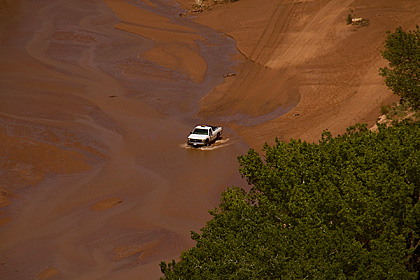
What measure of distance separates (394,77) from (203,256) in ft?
68.9

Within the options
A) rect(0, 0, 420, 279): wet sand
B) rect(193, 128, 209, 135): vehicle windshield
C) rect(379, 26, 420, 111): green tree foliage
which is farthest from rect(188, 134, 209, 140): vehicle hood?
rect(379, 26, 420, 111): green tree foliage

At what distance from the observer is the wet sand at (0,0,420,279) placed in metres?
37.1

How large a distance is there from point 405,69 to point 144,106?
2815 centimetres

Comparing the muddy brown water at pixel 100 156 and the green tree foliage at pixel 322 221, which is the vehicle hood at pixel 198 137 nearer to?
the muddy brown water at pixel 100 156

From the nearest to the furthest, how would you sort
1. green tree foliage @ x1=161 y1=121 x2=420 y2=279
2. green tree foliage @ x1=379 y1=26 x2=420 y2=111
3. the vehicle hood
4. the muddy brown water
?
green tree foliage @ x1=161 y1=121 x2=420 y2=279 < the muddy brown water < green tree foliage @ x1=379 y1=26 x2=420 y2=111 < the vehicle hood

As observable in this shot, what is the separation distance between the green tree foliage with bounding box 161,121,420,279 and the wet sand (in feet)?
36.0

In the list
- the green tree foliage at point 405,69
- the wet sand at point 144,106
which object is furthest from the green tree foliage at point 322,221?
the wet sand at point 144,106

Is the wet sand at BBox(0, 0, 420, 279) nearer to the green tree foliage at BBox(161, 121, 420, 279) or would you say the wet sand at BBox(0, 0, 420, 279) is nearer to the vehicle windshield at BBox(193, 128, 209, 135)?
the vehicle windshield at BBox(193, 128, 209, 135)

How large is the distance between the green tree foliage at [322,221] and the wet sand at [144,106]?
11.0m

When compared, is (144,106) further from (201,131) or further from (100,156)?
(100,156)

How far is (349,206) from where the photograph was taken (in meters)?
22.4

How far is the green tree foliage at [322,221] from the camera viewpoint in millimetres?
19922

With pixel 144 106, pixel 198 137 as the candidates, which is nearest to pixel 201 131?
pixel 198 137

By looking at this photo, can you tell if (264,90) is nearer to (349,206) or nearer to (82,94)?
(82,94)
